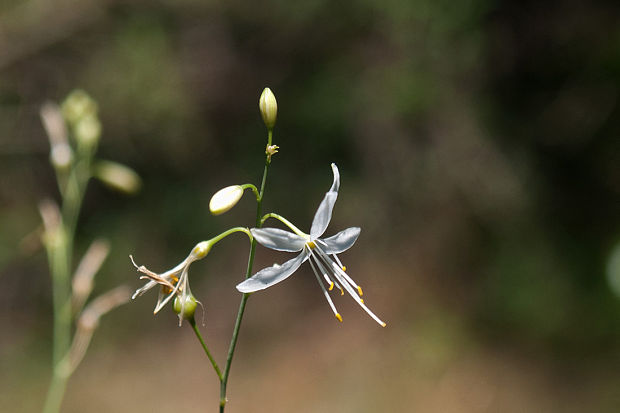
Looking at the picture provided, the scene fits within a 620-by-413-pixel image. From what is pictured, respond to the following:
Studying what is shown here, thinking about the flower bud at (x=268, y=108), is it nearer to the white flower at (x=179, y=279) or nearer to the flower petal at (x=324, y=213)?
the flower petal at (x=324, y=213)

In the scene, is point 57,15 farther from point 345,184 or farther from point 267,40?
point 345,184

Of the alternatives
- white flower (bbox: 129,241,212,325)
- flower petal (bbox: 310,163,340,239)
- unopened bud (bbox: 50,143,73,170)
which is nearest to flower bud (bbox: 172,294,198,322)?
white flower (bbox: 129,241,212,325)

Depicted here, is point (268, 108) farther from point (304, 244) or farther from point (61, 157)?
point (61, 157)

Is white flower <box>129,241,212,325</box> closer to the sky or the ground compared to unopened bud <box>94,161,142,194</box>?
closer to the sky

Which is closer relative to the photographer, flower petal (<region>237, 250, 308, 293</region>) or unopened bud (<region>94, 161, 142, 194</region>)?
flower petal (<region>237, 250, 308, 293</region>)

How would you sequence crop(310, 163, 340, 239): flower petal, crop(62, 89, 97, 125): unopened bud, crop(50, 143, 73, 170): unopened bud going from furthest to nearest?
1. crop(62, 89, 97, 125): unopened bud
2. crop(50, 143, 73, 170): unopened bud
3. crop(310, 163, 340, 239): flower petal

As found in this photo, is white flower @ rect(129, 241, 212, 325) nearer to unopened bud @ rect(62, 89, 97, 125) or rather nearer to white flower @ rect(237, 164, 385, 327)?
white flower @ rect(237, 164, 385, 327)

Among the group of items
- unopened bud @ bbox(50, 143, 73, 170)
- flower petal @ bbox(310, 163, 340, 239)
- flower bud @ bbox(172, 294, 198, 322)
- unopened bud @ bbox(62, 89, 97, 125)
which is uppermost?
flower petal @ bbox(310, 163, 340, 239)

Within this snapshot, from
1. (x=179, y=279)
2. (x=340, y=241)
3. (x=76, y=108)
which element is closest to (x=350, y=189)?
(x=76, y=108)
